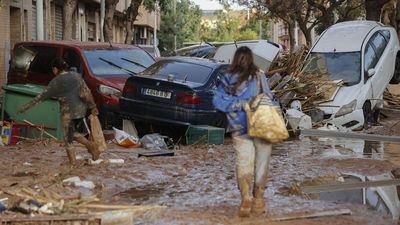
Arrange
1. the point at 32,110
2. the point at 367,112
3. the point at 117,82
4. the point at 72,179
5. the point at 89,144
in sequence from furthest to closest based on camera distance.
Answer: the point at 367,112 < the point at 117,82 < the point at 32,110 < the point at 89,144 < the point at 72,179

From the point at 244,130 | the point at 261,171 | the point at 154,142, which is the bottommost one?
the point at 154,142

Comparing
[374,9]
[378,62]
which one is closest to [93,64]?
[378,62]

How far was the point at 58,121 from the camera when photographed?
10.8 m

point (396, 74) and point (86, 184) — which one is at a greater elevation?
point (396, 74)

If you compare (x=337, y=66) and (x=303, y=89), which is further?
(x=337, y=66)

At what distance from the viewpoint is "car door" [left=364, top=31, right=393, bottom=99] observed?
51.2ft

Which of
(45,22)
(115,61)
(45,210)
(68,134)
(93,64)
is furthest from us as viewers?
(45,22)

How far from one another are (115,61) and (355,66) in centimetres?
603

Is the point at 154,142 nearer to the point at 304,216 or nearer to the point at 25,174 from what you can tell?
the point at 25,174

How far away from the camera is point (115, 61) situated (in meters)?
13.1

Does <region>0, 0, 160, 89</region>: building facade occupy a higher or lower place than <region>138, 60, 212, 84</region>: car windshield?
higher

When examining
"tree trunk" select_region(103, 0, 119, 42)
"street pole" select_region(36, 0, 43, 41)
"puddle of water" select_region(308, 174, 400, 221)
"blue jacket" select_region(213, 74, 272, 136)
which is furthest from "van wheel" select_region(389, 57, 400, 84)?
"blue jacket" select_region(213, 74, 272, 136)

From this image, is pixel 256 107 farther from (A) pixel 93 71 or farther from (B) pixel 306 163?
(A) pixel 93 71

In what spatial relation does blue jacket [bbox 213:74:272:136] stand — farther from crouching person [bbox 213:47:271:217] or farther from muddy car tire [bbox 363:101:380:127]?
muddy car tire [bbox 363:101:380:127]
